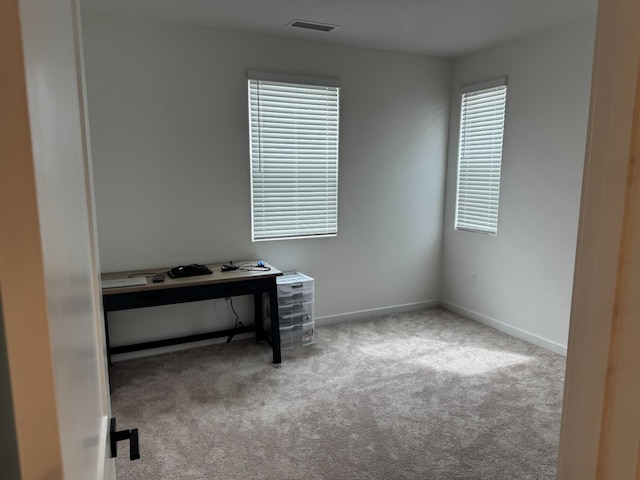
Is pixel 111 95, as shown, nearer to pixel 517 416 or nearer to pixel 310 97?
pixel 310 97

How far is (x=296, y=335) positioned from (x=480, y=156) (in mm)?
2449

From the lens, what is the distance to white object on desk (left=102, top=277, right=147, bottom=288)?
9.72ft

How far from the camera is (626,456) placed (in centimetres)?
59

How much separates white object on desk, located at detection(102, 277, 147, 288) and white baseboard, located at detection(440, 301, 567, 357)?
123 inches

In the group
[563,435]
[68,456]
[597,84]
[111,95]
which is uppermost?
[111,95]

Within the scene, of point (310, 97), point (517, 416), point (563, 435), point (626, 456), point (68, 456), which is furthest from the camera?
point (310, 97)

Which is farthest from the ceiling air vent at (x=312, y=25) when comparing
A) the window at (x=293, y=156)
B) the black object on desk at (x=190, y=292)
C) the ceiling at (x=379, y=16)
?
the black object on desk at (x=190, y=292)

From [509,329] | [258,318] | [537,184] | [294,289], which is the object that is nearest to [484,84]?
[537,184]

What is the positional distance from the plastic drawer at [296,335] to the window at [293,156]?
2.72ft

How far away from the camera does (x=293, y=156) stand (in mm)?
3895

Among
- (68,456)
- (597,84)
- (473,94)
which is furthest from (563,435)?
(473,94)

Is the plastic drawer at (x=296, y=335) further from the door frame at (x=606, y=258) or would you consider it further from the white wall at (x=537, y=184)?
the door frame at (x=606, y=258)

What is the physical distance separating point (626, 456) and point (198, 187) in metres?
3.37

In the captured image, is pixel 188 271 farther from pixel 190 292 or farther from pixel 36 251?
pixel 36 251
